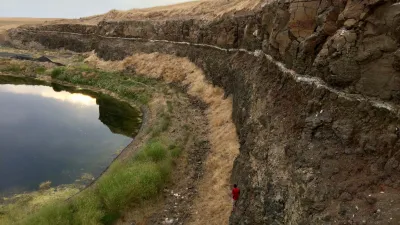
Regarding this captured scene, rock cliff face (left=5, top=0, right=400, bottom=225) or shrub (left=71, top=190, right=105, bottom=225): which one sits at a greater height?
rock cliff face (left=5, top=0, right=400, bottom=225)

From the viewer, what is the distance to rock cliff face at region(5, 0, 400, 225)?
822cm

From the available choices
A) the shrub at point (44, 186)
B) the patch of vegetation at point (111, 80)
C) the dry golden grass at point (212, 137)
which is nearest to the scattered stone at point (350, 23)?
the dry golden grass at point (212, 137)

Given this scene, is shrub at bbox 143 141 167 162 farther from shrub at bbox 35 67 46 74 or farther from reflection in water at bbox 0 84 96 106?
shrub at bbox 35 67 46 74

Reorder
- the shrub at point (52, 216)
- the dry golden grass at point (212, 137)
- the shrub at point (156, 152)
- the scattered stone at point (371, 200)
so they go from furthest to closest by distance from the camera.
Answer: the shrub at point (156, 152), the dry golden grass at point (212, 137), the shrub at point (52, 216), the scattered stone at point (371, 200)

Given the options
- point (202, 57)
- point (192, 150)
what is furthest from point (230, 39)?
point (192, 150)

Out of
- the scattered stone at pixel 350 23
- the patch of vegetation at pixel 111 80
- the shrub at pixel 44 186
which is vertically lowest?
the shrub at pixel 44 186

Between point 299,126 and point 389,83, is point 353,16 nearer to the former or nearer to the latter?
point 389,83

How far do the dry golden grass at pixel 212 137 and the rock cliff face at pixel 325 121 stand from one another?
1475mm

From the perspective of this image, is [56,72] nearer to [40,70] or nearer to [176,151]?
[40,70]

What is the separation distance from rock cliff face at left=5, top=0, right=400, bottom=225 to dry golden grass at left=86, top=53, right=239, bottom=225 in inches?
58.1

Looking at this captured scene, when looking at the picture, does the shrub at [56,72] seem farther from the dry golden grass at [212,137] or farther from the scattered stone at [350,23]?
the scattered stone at [350,23]

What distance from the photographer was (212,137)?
23.3 meters

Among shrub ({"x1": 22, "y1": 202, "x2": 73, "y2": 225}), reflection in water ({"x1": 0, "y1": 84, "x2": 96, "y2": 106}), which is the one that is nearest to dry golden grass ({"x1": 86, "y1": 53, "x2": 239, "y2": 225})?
shrub ({"x1": 22, "y1": 202, "x2": 73, "y2": 225})

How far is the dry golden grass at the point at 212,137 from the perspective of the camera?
15.7 m
